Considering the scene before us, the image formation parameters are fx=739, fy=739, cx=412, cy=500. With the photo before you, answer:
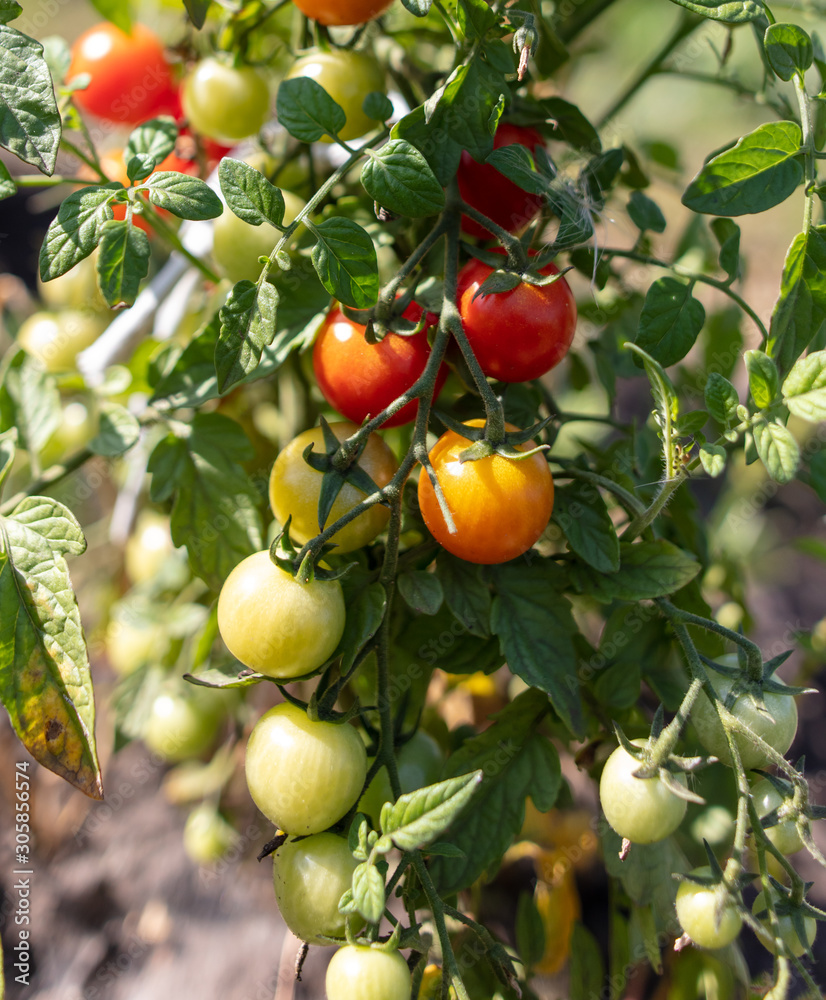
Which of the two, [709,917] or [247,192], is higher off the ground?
[247,192]

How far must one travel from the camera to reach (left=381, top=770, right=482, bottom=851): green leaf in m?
0.45

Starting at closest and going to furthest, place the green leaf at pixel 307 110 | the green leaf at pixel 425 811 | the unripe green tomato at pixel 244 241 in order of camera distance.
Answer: the green leaf at pixel 425 811
the green leaf at pixel 307 110
the unripe green tomato at pixel 244 241

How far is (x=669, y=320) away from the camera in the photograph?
592mm

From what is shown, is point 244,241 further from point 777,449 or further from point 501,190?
point 777,449

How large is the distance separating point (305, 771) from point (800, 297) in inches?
19.7

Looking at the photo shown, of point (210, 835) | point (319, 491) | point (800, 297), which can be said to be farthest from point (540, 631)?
point (210, 835)

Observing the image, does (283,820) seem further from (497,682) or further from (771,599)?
(771,599)

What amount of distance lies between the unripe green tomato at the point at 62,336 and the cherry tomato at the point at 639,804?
944 millimetres

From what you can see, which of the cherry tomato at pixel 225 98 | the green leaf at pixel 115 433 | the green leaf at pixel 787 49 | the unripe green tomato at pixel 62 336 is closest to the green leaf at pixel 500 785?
the green leaf at pixel 115 433

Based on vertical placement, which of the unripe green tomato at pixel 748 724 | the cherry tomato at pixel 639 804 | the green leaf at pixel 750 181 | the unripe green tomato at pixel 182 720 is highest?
the green leaf at pixel 750 181

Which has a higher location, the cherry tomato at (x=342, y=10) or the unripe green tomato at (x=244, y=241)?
the cherry tomato at (x=342, y=10)

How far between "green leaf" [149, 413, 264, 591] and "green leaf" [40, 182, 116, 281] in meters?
0.23

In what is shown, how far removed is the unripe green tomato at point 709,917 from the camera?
0.48 meters

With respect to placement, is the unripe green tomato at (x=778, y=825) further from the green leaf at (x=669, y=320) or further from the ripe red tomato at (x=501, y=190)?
the ripe red tomato at (x=501, y=190)
